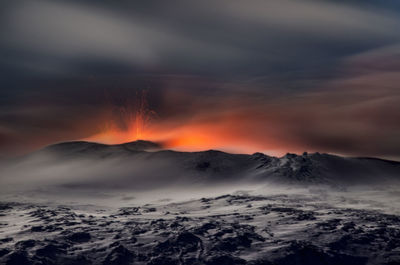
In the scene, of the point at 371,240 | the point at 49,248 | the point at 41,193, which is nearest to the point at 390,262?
the point at 371,240

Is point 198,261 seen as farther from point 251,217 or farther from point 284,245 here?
point 251,217

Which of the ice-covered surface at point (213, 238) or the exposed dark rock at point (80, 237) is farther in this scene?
the exposed dark rock at point (80, 237)

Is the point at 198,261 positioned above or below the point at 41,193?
below

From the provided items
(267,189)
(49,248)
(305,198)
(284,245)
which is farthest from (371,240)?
(267,189)

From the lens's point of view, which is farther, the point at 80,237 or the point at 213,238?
the point at 80,237

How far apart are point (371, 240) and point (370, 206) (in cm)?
5967

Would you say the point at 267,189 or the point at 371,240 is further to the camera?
the point at 267,189

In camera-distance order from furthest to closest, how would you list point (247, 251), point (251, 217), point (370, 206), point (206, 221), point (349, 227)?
point (370, 206)
point (251, 217)
point (206, 221)
point (349, 227)
point (247, 251)

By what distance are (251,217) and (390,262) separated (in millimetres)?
45935

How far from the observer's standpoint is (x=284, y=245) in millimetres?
75750

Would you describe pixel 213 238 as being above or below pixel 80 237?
below

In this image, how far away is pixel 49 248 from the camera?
7594 cm

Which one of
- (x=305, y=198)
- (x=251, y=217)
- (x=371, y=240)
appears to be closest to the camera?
(x=371, y=240)

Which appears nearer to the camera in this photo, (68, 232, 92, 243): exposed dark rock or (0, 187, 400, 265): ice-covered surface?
(0, 187, 400, 265): ice-covered surface
